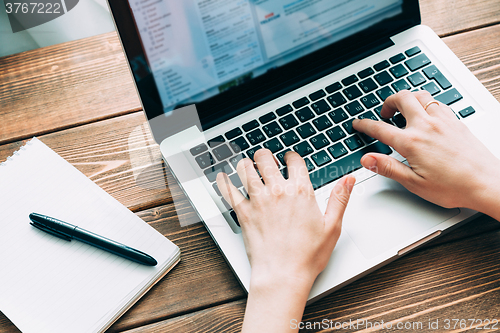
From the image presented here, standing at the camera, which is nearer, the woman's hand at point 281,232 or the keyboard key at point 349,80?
the woman's hand at point 281,232

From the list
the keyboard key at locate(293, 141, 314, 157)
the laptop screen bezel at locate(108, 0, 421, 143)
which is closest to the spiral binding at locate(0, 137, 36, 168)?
the laptop screen bezel at locate(108, 0, 421, 143)

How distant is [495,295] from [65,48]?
866 millimetres

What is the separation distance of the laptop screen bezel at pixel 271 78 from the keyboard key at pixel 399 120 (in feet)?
0.41

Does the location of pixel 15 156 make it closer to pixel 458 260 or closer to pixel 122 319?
pixel 122 319

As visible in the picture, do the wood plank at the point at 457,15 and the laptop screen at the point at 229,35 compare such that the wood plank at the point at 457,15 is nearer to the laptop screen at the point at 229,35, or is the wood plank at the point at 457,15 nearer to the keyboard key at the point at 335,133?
the laptop screen at the point at 229,35

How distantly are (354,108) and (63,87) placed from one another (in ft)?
1.81

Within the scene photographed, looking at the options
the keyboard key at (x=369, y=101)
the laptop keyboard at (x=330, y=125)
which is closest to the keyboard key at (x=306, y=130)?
the laptop keyboard at (x=330, y=125)

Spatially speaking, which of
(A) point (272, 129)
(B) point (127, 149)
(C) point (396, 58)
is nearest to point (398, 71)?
(C) point (396, 58)

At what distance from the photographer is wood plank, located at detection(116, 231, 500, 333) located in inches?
18.8

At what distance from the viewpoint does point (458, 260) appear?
51cm

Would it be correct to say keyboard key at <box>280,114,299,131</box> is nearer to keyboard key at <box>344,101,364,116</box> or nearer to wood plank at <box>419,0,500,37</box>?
keyboard key at <box>344,101,364,116</box>

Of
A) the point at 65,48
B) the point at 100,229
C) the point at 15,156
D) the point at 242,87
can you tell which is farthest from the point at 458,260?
the point at 65,48

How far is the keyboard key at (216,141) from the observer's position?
21.7 inches

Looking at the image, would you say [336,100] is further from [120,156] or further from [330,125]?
[120,156]
